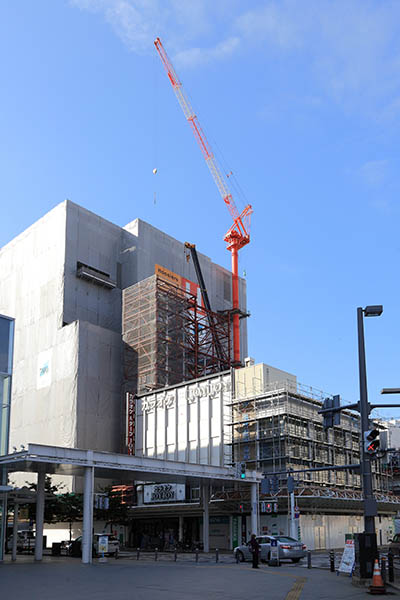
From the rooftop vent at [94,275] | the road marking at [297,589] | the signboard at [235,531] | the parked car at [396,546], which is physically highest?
the rooftop vent at [94,275]

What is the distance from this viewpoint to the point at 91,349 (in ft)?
239

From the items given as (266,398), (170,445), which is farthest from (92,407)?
(266,398)

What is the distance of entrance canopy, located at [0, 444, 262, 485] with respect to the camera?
3338 cm

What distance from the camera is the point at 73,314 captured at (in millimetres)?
77875

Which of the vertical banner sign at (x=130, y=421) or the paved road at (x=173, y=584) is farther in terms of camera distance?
the vertical banner sign at (x=130, y=421)

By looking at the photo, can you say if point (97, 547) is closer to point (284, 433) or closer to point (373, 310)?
point (284, 433)

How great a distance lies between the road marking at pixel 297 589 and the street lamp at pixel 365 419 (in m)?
2.92

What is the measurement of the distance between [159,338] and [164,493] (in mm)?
18962

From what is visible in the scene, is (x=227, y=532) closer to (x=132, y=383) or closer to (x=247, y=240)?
(x=132, y=383)

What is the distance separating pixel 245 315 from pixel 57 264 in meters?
29.7

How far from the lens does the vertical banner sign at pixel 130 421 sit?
226 ft

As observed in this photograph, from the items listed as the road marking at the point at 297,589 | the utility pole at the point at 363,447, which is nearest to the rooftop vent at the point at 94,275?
the utility pole at the point at 363,447

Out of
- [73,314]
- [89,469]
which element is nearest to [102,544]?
[89,469]

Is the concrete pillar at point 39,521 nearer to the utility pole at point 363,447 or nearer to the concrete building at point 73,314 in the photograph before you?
the utility pole at point 363,447
